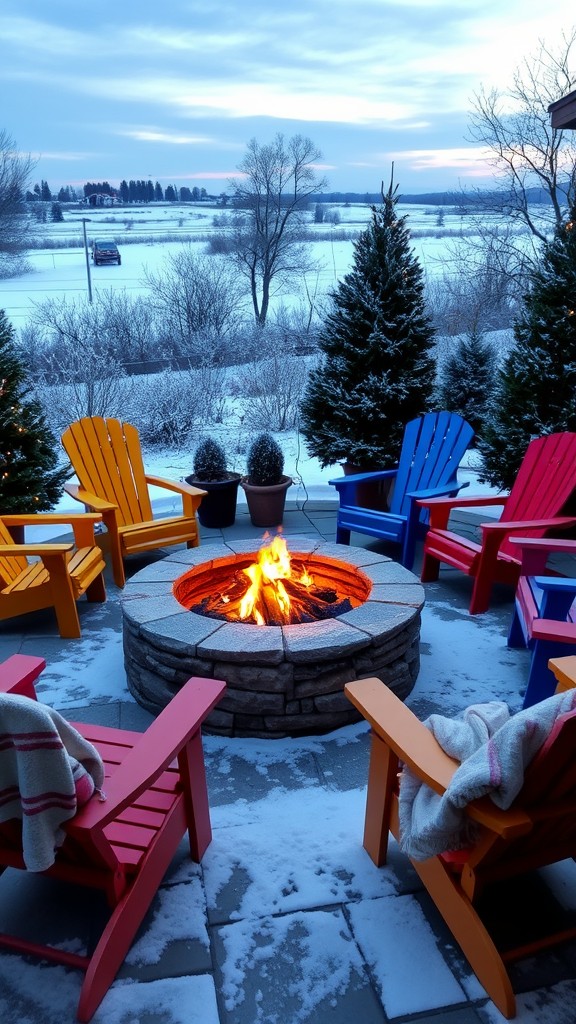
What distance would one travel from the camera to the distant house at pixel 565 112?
14.3 ft

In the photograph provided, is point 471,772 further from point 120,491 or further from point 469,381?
point 469,381

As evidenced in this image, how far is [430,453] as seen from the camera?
14.0 feet

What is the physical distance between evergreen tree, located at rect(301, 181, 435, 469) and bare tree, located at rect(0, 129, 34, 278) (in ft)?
28.7

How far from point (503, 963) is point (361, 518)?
2759mm

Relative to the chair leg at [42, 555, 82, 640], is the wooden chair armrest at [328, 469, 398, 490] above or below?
above

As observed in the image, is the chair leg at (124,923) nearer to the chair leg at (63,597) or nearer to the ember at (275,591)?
the ember at (275,591)

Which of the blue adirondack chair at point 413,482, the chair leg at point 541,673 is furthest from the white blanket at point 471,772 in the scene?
the blue adirondack chair at point 413,482

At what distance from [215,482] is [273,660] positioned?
2414 millimetres

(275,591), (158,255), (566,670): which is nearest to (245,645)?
(275,591)

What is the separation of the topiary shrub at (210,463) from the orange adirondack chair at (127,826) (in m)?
2.82

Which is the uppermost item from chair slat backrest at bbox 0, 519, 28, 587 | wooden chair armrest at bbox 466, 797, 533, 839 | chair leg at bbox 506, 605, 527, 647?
wooden chair armrest at bbox 466, 797, 533, 839

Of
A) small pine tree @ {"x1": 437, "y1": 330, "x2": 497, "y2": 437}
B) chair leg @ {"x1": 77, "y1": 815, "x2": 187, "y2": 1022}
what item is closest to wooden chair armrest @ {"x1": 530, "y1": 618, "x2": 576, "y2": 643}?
chair leg @ {"x1": 77, "y1": 815, "x2": 187, "y2": 1022}

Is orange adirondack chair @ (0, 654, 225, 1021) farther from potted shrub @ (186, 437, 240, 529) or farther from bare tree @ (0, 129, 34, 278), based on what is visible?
bare tree @ (0, 129, 34, 278)

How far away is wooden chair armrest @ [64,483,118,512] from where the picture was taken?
12.0 feet
